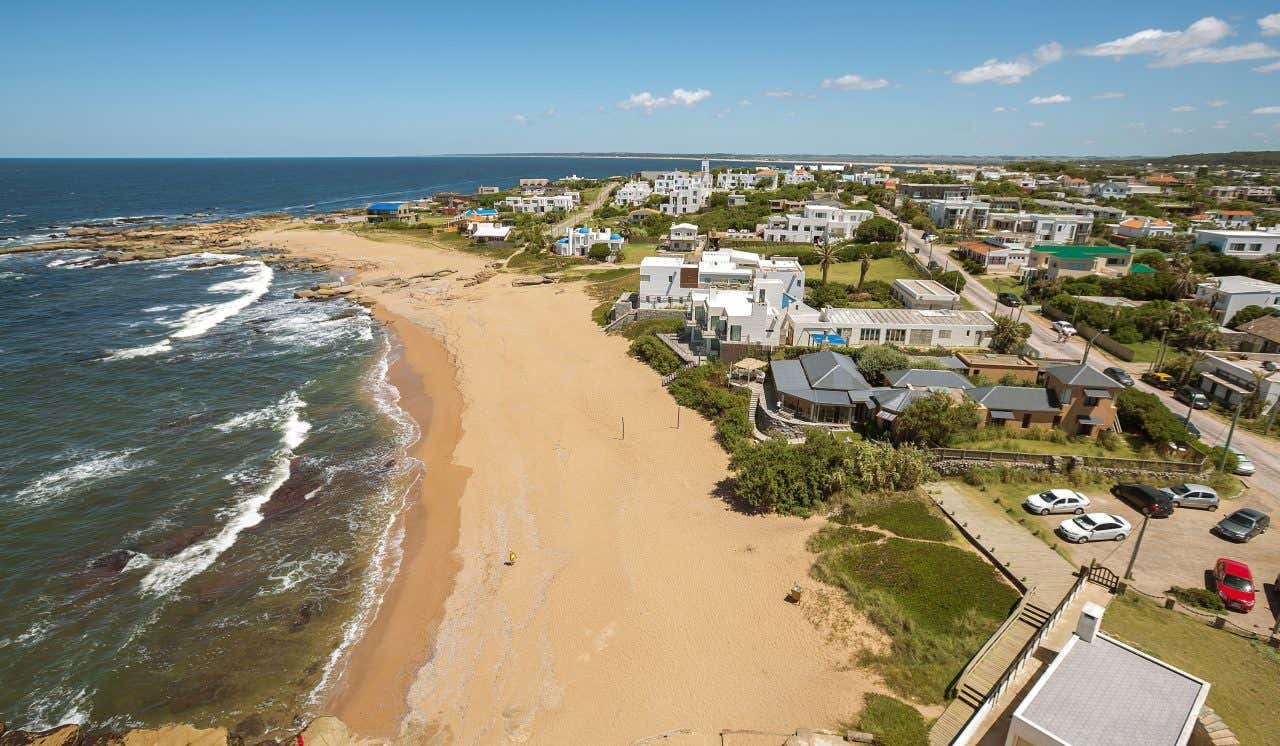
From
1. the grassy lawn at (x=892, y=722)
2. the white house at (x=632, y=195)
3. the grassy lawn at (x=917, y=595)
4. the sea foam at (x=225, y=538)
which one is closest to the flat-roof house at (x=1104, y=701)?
the grassy lawn at (x=892, y=722)

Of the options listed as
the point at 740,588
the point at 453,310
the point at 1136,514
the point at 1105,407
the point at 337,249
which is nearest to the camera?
the point at 740,588

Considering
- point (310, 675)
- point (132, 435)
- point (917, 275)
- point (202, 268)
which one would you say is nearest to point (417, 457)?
point (310, 675)

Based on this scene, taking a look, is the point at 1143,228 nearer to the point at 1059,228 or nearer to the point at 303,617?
the point at 1059,228

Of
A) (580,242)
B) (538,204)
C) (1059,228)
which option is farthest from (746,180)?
(1059,228)

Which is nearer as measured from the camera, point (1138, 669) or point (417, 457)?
point (1138, 669)

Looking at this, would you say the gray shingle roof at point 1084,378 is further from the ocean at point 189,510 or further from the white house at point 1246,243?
the white house at point 1246,243

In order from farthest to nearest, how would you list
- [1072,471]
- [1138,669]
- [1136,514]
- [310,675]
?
[1072,471]
[1136,514]
[310,675]
[1138,669]

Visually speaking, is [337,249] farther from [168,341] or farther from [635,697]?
[635,697]
